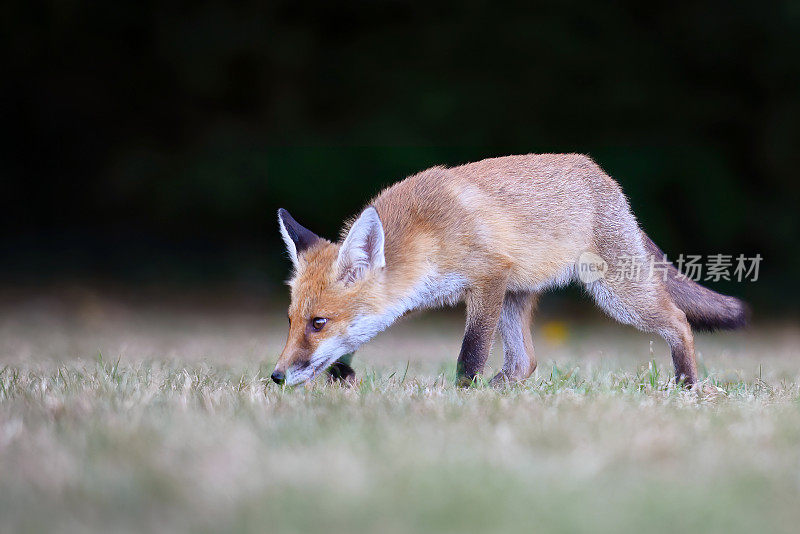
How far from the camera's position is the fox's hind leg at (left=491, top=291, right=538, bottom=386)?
5129mm

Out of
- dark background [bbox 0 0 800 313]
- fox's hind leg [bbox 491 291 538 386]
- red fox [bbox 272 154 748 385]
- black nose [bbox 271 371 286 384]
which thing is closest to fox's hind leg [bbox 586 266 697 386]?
red fox [bbox 272 154 748 385]

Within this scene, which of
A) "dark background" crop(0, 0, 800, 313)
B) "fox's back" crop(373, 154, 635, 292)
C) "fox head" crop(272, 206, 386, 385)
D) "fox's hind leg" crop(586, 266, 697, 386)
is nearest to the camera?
"fox head" crop(272, 206, 386, 385)

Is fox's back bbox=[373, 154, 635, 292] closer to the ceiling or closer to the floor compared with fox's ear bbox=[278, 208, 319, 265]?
closer to the ceiling

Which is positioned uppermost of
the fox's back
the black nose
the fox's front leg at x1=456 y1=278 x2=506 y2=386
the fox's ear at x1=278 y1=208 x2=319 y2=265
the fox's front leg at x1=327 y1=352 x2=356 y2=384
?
the fox's back

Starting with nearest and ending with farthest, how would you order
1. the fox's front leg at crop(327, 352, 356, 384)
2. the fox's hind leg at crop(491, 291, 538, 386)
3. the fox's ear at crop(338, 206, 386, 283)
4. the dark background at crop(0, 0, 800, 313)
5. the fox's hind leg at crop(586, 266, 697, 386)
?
the fox's ear at crop(338, 206, 386, 283) < the fox's front leg at crop(327, 352, 356, 384) < the fox's hind leg at crop(586, 266, 697, 386) < the fox's hind leg at crop(491, 291, 538, 386) < the dark background at crop(0, 0, 800, 313)

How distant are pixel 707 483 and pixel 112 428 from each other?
72.6 inches

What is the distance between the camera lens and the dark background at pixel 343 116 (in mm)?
10359

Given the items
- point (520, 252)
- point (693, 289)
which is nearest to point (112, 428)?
point (520, 252)

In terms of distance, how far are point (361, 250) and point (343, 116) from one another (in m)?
6.66

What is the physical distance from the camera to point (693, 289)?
5289mm

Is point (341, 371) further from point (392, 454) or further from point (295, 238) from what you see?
point (392, 454)

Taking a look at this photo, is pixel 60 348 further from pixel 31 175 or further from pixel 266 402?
pixel 31 175

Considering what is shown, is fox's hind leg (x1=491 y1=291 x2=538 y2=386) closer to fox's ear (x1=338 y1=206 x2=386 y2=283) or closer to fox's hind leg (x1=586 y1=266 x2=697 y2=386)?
fox's hind leg (x1=586 y1=266 x2=697 y2=386)

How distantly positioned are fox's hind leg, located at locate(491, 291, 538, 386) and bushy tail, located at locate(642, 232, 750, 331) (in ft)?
2.71
